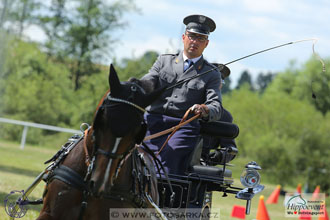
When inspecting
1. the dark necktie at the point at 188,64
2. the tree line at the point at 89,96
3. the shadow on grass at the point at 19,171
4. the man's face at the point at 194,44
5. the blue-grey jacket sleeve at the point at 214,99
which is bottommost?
the shadow on grass at the point at 19,171

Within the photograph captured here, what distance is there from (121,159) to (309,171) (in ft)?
86.2

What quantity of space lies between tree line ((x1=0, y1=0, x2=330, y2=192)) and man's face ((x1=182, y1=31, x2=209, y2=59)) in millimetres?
18812

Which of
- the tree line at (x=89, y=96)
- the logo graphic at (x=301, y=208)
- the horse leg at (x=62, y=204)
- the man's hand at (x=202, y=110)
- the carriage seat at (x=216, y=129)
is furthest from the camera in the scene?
the tree line at (x=89, y=96)

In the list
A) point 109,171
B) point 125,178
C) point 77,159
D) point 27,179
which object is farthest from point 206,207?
point 27,179

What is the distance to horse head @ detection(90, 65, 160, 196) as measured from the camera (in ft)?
13.4

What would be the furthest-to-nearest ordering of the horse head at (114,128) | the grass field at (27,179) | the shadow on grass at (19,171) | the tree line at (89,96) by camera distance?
the tree line at (89,96), the shadow on grass at (19,171), the grass field at (27,179), the horse head at (114,128)

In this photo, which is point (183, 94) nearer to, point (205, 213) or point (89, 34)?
point (205, 213)

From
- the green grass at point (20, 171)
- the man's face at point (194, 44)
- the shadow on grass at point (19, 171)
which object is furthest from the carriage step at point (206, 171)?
the shadow on grass at point (19, 171)

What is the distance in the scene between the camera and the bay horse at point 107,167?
13.5 ft

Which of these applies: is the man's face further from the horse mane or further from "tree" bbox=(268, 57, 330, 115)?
"tree" bbox=(268, 57, 330, 115)

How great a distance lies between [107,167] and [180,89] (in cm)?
215

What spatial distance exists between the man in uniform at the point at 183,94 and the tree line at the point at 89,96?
18.8 m

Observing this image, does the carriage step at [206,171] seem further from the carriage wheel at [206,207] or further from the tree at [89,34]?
the tree at [89,34]

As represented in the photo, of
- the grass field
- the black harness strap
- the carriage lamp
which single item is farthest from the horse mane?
the grass field
